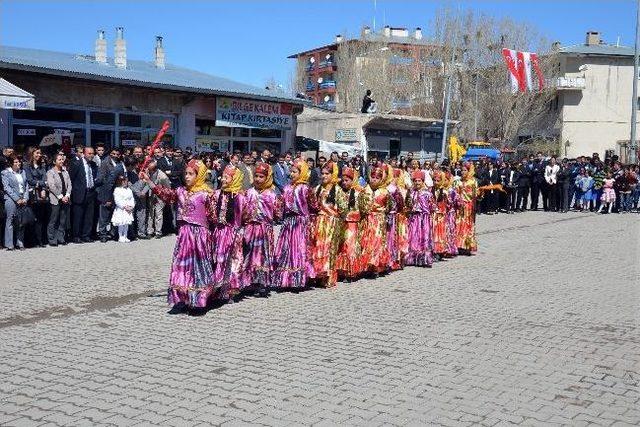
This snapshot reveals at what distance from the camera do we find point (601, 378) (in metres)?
5.88

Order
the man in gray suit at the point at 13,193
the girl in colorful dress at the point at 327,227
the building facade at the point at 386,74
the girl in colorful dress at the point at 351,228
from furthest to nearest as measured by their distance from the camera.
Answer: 1. the building facade at the point at 386,74
2. the man in gray suit at the point at 13,193
3. the girl in colorful dress at the point at 351,228
4. the girl in colorful dress at the point at 327,227

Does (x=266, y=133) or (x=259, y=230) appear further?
(x=266, y=133)

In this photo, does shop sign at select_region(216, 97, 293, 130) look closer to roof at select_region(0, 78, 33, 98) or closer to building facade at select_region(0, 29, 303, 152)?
building facade at select_region(0, 29, 303, 152)

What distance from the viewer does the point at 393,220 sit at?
11.2 meters

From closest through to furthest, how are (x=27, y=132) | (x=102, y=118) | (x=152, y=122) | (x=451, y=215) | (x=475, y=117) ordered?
(x=451, y=215) < (x=27, y=132) < (x=102, y=118) < (x=152, y=122) < (x=475, y=117)

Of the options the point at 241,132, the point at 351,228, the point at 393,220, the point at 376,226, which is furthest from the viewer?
the point at 241,132

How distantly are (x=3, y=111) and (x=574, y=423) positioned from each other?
1429cm

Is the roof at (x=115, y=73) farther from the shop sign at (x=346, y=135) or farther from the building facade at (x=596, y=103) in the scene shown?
the building facade at (x=596, y=103)

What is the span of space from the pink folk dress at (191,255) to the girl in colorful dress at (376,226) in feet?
10.3

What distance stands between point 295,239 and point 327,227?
616mm

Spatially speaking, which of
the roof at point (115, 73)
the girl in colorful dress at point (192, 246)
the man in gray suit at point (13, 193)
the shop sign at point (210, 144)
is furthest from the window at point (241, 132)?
the girl in colorful dress at point (192, 246)

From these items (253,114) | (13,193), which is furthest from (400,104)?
(13,193)

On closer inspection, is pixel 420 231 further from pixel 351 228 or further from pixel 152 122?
pixel 152 122

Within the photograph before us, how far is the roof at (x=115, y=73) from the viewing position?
16.0 meters
